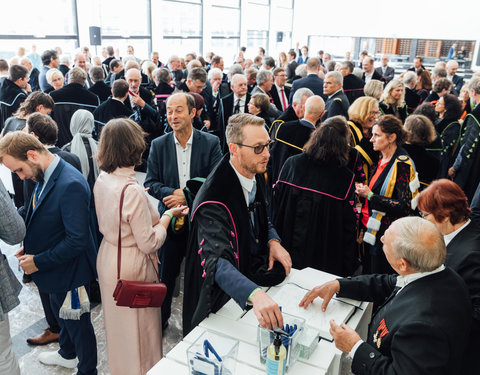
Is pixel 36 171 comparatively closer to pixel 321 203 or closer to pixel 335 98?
pixel 321 203

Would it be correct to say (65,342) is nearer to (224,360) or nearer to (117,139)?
(117,139)

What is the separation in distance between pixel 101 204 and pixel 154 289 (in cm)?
53

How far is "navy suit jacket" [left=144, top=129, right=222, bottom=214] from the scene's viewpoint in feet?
9.70

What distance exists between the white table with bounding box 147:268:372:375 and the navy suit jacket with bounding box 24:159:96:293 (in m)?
0.93

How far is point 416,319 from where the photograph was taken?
1434 millimetres

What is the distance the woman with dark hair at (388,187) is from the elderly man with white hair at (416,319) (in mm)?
1276

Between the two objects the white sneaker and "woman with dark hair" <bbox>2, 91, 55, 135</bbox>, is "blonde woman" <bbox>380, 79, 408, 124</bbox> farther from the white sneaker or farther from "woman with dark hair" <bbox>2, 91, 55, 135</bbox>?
the white sneaker

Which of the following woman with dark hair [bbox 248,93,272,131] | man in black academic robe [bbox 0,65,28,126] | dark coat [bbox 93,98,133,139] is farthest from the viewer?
man in black academic robe [bbox 0,65,28,126]

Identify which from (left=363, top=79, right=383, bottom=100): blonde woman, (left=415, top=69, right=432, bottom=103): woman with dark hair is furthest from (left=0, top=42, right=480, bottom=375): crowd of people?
(left=415, top=69, right=432, bottom=103): woman with dark hair

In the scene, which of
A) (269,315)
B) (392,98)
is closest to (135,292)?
(269,315)

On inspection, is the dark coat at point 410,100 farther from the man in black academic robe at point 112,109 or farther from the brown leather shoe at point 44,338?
the brown leather shoe at point 44,338

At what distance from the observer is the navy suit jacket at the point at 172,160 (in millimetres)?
2957

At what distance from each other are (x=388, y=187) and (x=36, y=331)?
2.86 metres

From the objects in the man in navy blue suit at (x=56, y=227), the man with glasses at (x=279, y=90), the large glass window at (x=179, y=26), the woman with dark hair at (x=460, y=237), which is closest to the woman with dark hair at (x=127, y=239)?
the man in navy blue suit at (x=56, y=227)
